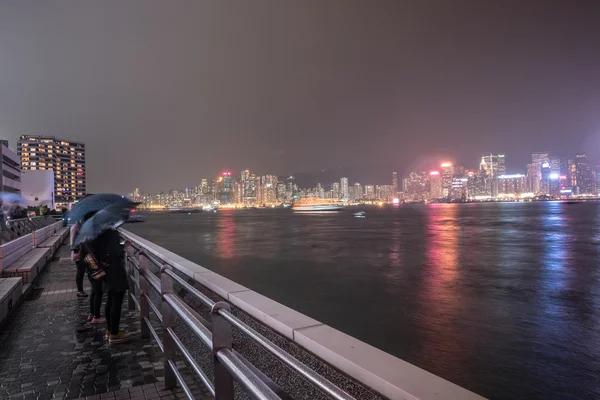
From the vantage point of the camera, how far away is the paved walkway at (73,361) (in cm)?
389

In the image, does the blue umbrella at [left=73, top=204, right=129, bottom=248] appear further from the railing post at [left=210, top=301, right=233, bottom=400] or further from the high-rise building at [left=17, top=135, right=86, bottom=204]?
the high-rise building at [left=17, top=135, right=86, bottom=204]

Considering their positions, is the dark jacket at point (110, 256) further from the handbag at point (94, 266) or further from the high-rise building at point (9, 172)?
the high-rise building at point (9, 172)

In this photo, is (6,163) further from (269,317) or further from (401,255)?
(269,317)

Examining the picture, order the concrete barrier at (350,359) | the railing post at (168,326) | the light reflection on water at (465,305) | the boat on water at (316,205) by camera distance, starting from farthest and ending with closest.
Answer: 1. the boat on water at (316,205)
2. the light reflection on water at (465,305)
3. the railing post at (168,326)
4. the concrete barrier at (350,359)

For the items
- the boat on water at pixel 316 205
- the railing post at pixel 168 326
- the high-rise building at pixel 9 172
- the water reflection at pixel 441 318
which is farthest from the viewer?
the boat on water at pixel 316 205

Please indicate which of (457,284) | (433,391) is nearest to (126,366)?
(433,391)

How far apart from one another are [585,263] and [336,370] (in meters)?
29.9

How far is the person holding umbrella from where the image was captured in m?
5.04

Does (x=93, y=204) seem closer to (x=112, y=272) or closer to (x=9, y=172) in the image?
(x=112, y=272)

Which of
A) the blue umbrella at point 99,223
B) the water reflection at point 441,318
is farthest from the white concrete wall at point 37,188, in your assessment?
the blue umbrella at point 99,223

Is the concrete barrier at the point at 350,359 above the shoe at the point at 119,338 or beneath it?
above

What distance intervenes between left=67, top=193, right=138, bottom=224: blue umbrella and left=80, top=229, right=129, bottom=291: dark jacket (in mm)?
456

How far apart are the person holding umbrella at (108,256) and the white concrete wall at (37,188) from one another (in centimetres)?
9105

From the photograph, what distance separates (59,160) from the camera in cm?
15788
